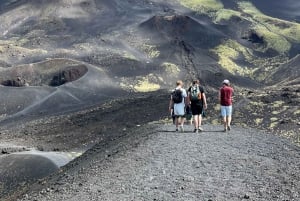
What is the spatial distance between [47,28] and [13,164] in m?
75.8

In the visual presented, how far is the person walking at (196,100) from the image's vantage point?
21.0 metres

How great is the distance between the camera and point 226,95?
21656mm

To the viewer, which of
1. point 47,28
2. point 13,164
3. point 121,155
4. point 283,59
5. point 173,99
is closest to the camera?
point 121,155

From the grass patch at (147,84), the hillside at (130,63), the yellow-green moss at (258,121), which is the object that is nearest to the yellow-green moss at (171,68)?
the hillside at (130,63)

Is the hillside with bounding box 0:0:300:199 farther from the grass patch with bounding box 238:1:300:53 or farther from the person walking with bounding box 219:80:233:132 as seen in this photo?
the person walking with bounding box 219:80:233:132

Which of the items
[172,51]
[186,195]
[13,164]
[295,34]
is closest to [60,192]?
[186,195]

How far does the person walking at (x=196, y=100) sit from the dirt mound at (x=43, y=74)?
167 feet

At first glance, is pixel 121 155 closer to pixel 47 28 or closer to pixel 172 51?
pixel 172 51

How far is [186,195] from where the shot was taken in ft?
45.2

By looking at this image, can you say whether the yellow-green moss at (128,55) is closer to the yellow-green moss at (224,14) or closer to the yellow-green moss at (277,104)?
the yellow-green moss at (277,104)

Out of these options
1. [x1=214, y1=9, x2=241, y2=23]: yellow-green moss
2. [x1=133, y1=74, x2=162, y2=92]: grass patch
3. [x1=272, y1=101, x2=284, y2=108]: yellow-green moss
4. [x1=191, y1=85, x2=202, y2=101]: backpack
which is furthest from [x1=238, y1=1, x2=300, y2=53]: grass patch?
[x1=191, y1=85, x2=202, y2=101]: backpack

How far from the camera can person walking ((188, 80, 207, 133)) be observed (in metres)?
21.0

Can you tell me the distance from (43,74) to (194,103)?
54.4 meters

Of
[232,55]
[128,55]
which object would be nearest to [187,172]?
[128,55]
